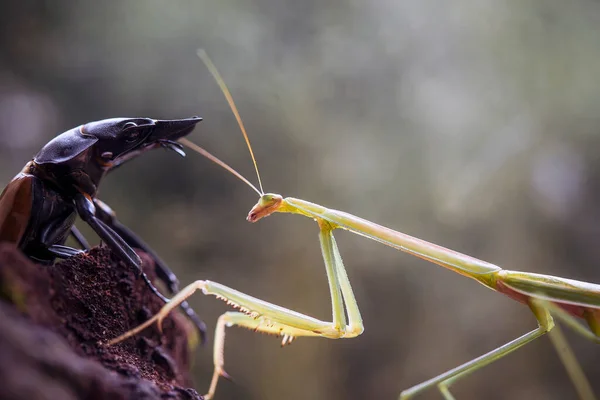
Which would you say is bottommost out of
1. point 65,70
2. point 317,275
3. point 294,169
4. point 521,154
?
point 317,275

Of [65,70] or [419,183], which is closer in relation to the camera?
[65,70]

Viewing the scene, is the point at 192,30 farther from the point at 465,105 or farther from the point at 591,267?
the point at 591,267

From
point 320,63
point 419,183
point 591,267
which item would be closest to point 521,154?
point 419,183

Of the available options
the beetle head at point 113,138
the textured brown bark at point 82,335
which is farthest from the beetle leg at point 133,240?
the beetle head at point 113,138

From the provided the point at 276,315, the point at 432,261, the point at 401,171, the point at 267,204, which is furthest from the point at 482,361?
the point at 401,171

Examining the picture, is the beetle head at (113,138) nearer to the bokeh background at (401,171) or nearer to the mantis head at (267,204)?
the mantis head at (267,204)

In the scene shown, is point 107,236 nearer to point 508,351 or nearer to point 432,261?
point 432,261

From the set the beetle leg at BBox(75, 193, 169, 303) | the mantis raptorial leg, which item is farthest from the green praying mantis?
the beetle leg at BBox(75, 193, 169, 303)
